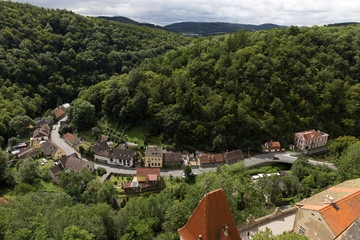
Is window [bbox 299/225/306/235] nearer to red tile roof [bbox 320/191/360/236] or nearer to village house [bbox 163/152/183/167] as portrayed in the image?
red tile roof [bbox 320/191/360/236]

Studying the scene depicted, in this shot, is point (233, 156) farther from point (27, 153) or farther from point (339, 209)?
point (27, 153)

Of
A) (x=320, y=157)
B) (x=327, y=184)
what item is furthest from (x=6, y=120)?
(x=320, y=157)

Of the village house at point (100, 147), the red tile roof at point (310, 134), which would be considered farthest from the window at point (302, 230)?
the village house at point (100, 147)

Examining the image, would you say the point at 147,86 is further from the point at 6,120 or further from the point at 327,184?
the point at 327,184

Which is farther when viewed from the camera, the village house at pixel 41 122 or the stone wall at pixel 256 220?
the village house at pixel 41 122

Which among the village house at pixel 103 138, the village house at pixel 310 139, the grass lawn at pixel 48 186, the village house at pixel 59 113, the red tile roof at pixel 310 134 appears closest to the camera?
the grass lawn at pixel 48 186

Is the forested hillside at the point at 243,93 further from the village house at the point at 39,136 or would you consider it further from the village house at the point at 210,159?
the village house at the point at 39,136
